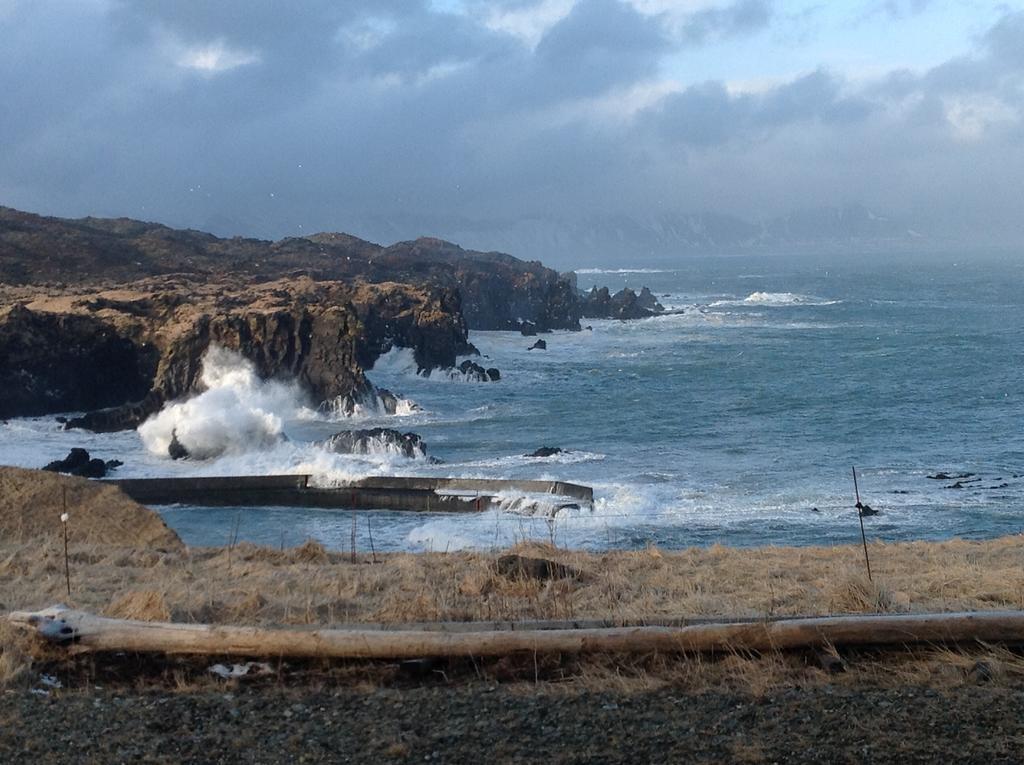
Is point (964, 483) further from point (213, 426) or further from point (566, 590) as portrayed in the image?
point (213, 426)

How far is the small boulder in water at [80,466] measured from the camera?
27812 millimetres

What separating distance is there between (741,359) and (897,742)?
4891 cm

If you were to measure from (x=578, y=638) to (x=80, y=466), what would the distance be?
24.8m

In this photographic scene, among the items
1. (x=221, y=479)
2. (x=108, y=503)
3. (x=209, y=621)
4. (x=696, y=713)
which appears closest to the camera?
(x=696, y=713)

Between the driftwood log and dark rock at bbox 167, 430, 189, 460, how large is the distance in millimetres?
26150

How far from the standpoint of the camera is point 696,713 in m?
5.22

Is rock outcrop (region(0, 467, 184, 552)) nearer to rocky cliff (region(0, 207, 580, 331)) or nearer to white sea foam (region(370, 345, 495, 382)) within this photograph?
white sea foam (region(370, 345, 495, 382))

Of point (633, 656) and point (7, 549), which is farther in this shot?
point (7, 549)

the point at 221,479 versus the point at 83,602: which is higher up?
the point at 83,602

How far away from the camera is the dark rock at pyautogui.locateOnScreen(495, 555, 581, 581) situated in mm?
9203

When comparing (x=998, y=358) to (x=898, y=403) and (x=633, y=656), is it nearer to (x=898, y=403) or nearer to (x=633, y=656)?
(x=898, y=403)

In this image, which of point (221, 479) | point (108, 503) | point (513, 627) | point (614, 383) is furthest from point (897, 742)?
point (614, 383)

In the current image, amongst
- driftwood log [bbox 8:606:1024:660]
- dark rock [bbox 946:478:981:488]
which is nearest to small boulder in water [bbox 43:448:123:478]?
dark rock [bbox 946:478:981:488]

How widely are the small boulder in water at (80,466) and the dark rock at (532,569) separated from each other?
2092cm
